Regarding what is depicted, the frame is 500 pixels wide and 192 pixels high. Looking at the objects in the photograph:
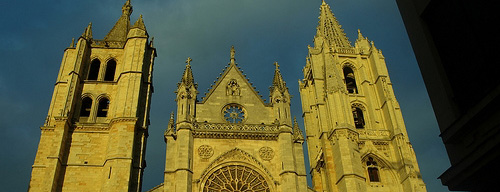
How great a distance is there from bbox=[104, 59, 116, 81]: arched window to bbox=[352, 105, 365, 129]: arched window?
14033 mm

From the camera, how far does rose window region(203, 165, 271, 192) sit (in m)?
18.0

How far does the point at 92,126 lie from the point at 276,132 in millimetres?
8555

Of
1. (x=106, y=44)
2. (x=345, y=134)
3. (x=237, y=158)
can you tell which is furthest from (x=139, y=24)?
(x=345, y=134)

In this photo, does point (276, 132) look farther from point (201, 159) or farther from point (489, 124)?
point (489, 124)

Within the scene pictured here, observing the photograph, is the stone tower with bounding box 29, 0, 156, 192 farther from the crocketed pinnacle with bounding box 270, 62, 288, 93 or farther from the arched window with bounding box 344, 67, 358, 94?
the arched window with bounding box 344, 67, 358, 94

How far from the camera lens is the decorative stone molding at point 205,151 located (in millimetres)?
18578

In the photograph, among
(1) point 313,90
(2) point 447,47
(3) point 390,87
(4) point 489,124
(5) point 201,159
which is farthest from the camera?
(1) point 313,90

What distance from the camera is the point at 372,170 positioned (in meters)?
23.3

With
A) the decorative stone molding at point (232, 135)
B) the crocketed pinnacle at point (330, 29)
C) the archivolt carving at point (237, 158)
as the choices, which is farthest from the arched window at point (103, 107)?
the crocketed pinnacle at point (330, 29)

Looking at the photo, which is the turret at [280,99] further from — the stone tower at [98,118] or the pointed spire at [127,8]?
the pointed spire at [127,8]

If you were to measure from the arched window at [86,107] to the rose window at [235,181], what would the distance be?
8.28 meters

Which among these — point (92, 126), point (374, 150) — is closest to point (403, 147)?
point (374, 150)

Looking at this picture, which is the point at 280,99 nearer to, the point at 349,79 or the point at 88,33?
the point at 349,79

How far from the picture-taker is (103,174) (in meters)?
19.1
